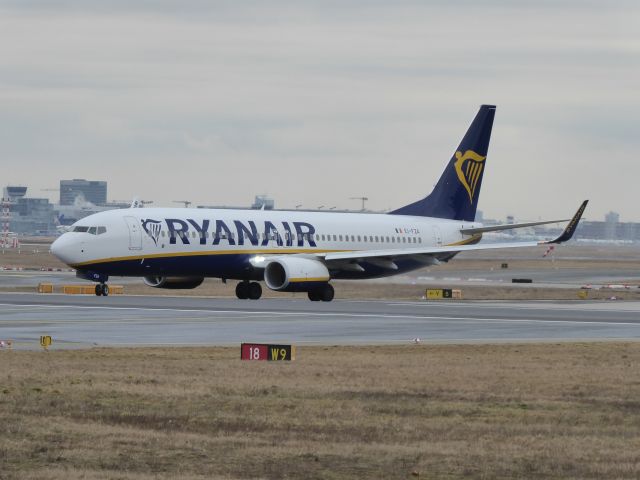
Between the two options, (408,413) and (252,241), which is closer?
(408,413)

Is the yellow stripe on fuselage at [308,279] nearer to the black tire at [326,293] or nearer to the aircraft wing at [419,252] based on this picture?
the black tire at [326,293]

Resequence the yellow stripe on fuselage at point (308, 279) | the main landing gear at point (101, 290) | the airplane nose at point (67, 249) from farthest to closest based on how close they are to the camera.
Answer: the main landing gear at point (101, 290)
the yellow stripe on fuselage at point (308, 279)
the airplane nose at point (67, 249)

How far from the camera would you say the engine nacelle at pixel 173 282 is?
70875 mm

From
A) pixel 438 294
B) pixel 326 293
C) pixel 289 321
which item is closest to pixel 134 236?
pixel 326 293

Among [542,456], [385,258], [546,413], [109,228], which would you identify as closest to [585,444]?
[542,456]

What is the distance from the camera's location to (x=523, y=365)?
35250 millimetres

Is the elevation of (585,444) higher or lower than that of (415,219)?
lower

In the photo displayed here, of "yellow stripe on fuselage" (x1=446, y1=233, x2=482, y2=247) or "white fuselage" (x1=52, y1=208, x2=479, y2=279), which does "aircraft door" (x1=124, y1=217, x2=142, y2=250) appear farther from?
"yellow stripe on fuselage" (x1=446, y1=233, x2=482, y2=247)

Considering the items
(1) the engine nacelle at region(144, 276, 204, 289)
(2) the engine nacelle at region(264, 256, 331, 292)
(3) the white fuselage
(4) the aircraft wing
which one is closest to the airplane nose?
(3) the white fuselage

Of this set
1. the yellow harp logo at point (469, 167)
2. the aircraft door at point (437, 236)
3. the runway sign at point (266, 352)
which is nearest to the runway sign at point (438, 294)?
the aircraft door at point (437, 236)

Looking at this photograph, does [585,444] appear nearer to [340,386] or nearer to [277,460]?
[277,460]

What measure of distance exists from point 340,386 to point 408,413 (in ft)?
13.8

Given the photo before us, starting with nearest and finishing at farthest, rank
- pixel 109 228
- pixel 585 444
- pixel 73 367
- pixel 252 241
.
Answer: pixel 585 444, pixel 73 367, pixel 109 228, pixel 252 241

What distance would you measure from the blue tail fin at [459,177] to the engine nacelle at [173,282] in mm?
16774
